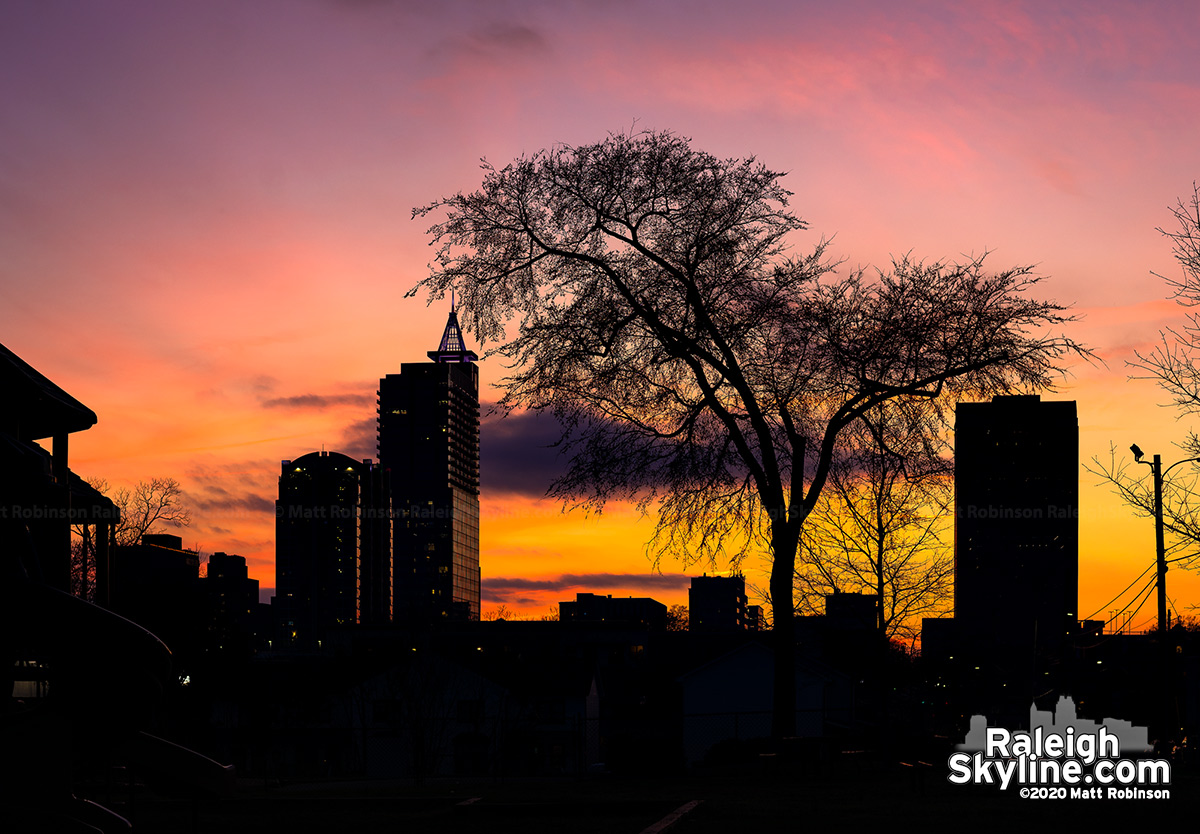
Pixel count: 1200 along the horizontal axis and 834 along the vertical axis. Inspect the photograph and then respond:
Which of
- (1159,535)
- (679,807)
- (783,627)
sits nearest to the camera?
(679,807)

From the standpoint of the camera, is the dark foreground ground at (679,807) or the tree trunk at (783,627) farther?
the tree trunk at (783,627)

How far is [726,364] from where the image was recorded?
2448 cm

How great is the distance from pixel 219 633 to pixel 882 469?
6657cm

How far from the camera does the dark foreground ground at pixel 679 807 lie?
1523cm

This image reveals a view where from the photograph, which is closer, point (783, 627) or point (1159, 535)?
point (783, 627)

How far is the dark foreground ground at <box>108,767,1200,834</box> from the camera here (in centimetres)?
1523

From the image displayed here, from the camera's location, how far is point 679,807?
16875mm

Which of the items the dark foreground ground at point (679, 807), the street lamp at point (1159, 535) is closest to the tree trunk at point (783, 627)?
the dark foreground ground at point (679, 807)

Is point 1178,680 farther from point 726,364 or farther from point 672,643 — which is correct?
point 726,364

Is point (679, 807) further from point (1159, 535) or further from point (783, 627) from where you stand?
point (1159, 535)

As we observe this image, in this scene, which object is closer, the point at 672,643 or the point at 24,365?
the point at 24,365

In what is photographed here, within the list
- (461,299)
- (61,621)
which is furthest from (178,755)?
(461,299)

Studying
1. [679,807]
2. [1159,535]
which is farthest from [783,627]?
[1159,535]

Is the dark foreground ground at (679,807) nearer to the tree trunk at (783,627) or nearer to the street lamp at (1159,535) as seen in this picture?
the tree trunk at (783,627)
